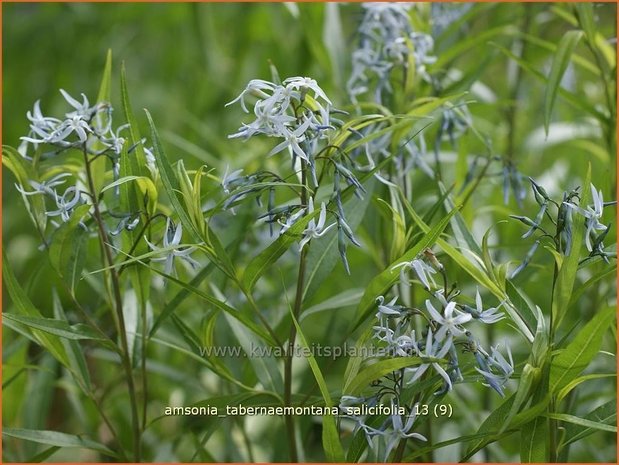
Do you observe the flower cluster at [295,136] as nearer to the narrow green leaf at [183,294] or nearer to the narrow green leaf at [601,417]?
the narrow green leaf at [183,294]

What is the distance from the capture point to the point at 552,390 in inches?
28.7

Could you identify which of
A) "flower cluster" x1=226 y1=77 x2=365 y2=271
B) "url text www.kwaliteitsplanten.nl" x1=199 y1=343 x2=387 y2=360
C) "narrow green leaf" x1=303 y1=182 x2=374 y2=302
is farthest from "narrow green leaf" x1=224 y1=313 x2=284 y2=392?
"flower cluster" x1=226 y1=77 x2=365 y2=271

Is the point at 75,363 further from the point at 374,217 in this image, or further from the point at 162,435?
the point at 162,435

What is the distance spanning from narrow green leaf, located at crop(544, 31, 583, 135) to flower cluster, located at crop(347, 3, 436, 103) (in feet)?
0.51

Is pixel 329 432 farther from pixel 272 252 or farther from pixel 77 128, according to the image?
pixel 77 128

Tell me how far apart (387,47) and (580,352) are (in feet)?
1.62

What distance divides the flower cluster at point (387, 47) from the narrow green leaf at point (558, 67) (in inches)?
6.2

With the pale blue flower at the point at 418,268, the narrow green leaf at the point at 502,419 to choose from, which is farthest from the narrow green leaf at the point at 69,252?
the narrow green leaf at the point at 502,419

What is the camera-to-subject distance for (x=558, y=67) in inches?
38.7

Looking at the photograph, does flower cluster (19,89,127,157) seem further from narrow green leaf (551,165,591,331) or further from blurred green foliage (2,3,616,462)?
Answer: narrow green leaf (551,165,591,331)

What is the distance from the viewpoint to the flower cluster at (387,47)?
1034 mm

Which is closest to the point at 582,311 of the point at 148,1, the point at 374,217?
the point at 374,217

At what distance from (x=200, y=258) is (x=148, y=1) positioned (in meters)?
1.20

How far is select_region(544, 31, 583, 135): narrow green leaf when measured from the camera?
3.14ft
